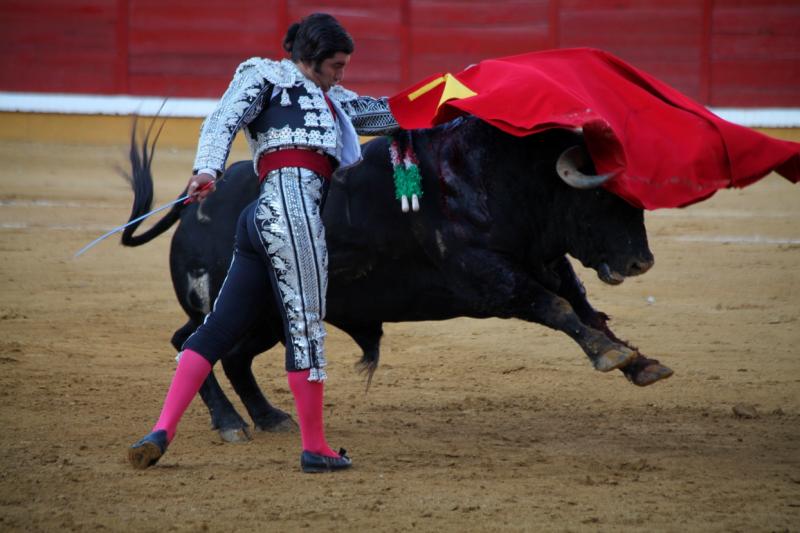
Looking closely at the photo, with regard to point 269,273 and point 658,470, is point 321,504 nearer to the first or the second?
point 269,273

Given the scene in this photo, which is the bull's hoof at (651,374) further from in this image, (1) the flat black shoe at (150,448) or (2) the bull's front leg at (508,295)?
(1) the flat black shoe at (150,448)

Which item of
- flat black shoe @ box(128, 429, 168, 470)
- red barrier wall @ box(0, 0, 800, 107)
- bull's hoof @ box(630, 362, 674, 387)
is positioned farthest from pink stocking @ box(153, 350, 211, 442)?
red barrier wall @ box(0, 0, 800, 107)

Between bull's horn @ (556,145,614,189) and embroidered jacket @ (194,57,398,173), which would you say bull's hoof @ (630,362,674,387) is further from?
embroidered jacket @ (194,57,398,173)

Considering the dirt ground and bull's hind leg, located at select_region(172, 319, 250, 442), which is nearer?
the dirt ground

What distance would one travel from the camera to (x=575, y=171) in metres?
3.43

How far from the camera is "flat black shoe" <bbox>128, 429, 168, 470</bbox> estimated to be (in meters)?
3.19

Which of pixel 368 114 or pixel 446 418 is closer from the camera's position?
pixel 368 114

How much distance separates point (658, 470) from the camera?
→ 3.29 metres

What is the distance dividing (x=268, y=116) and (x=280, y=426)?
43.6 inches

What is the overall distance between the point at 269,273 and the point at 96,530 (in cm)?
79

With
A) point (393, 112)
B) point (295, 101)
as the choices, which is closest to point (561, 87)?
point (393, 112)

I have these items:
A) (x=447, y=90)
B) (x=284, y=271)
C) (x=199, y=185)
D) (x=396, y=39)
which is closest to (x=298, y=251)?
(x=284, y=271)

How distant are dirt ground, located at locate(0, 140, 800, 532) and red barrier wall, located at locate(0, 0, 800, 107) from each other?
4.48 meters

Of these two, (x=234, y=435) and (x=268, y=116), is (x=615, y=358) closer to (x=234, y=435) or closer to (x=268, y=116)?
(x=268, y=116)
